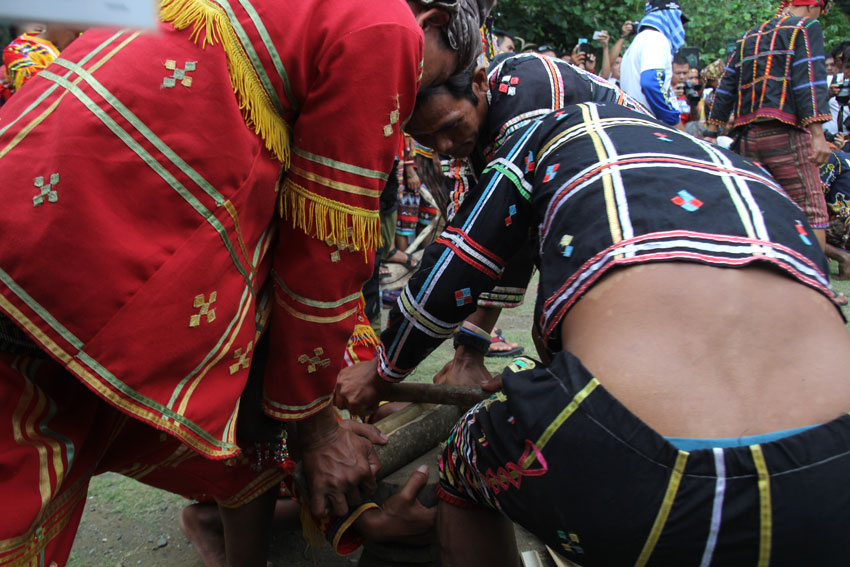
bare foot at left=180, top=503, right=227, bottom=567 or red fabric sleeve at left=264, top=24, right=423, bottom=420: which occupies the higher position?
red fabric sleeve at left=264, top=24, right=423, bottom=420

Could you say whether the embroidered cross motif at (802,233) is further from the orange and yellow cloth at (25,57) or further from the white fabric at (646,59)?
the white fabric at (646,59)

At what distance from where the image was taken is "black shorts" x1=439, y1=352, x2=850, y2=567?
116 cm

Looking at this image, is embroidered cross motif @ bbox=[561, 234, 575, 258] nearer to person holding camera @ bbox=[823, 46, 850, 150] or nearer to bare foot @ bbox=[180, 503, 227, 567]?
bare foot @ bbox=[180, 503, 227, 567]

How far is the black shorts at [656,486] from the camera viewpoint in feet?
3.79

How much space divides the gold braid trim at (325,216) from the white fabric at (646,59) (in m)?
5.24

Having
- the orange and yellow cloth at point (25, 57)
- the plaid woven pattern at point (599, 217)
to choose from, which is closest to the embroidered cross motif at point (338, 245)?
the plaid woven pattern at point (599, 217)

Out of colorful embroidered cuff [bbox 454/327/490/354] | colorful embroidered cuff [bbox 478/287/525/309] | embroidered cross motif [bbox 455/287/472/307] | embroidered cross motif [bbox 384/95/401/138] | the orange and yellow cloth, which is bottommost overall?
colorful embroidered cuff [bbox 454/327/490/354]

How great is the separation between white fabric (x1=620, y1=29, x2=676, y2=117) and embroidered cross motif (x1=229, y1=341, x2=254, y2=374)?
212 inches

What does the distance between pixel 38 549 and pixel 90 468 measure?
0.65 ft

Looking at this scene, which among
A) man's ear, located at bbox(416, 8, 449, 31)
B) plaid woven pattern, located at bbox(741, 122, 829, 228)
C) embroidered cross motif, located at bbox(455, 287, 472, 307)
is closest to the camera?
man's ear, located at bbox(416, 8, 449, 31)

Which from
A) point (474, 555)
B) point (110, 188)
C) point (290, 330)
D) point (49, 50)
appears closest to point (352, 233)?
point (290, 330)

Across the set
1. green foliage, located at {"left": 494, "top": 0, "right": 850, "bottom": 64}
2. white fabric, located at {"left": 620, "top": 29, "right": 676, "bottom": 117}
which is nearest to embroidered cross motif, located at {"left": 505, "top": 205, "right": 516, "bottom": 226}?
white fabric, located at {"left": 620, "top": 29, "right": 676, "bottom": 117}

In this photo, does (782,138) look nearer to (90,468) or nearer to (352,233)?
(352,233)

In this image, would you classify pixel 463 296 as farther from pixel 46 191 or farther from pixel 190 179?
pixel 46 191
